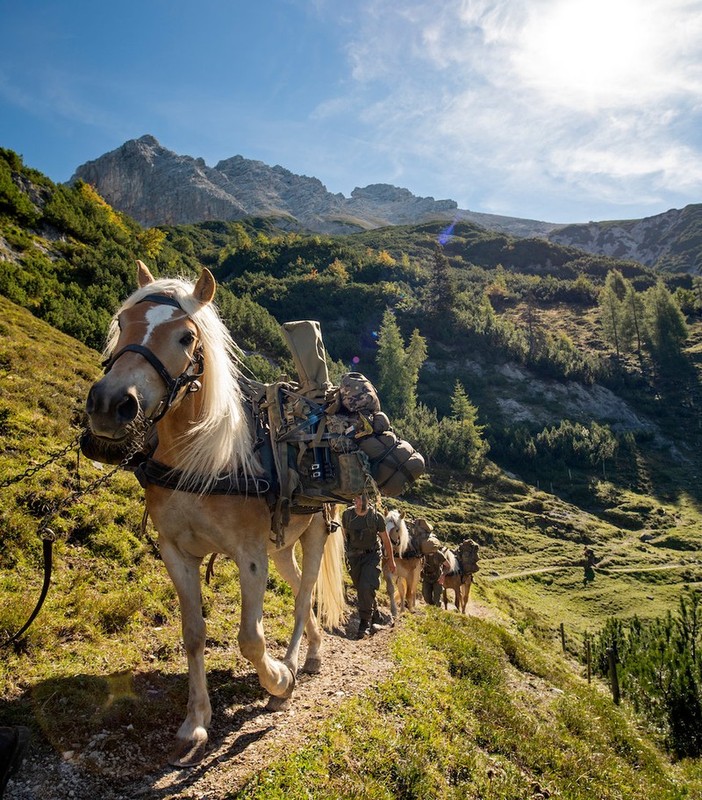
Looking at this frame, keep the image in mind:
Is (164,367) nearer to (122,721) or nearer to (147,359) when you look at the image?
(147,359)

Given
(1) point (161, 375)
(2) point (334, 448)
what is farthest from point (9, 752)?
(2) point (334, 448)

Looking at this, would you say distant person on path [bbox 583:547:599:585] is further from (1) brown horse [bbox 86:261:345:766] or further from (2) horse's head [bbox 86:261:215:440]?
(2) horse's head [bbox 86:261:215:440]

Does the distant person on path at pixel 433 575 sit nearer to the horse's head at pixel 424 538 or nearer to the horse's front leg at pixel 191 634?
the horse's head at pixel 424 538

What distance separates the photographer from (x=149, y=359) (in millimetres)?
3484

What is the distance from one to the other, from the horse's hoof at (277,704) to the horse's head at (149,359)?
3.62 meters

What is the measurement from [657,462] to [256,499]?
237 feet

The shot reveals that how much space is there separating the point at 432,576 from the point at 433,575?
61 millimetres

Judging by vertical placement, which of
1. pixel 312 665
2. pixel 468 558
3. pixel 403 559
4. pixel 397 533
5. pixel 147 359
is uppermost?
pixel 147 359

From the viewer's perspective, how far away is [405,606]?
44.0 ft

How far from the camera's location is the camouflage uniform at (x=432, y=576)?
1590 cm

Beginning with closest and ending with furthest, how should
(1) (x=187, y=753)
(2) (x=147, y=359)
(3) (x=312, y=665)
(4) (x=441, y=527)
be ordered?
(2) (x=147, y=359), (1) (x=187, y=753), (3) (x=312, y=665), (4) (x=441, y=527)

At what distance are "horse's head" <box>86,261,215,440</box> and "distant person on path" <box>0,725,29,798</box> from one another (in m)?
2.02

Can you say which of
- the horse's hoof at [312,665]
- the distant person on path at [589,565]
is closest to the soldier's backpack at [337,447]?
the horse's hoof at [312,665]

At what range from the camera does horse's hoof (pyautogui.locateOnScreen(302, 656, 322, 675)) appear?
21.1ft
